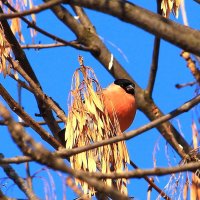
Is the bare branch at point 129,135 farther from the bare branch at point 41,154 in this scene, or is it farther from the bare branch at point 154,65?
the bare branch at point 154,65

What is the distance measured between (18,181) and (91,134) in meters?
0.35

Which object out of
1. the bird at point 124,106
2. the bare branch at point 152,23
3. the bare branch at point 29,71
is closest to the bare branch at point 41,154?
the bare branch at point 152,23

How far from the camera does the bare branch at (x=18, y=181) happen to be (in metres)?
1.30

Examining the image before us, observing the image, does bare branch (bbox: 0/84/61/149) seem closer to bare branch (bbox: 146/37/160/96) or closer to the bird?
bare branch (bbox: 146/37/160/96)

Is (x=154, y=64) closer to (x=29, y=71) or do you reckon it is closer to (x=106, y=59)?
(x=106, y=59)

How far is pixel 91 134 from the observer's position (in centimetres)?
169

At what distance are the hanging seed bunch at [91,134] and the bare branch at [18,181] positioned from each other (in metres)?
0.23

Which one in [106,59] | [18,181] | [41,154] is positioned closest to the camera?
[41,154]

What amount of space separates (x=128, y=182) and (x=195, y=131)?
29cm

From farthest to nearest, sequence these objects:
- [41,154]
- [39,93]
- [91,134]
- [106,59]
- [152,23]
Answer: [106,59], [39,93], [91,134], [152,23], [41,154]

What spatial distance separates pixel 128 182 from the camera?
5.49 feet

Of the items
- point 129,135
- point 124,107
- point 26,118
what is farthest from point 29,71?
point 129,135

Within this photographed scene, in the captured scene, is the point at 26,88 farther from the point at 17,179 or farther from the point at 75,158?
the point at 17,179

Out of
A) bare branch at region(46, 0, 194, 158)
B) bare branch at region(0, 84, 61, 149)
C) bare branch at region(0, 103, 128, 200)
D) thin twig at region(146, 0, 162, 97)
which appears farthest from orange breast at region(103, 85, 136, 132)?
bare branch at region(0, 103, 128, 200)
